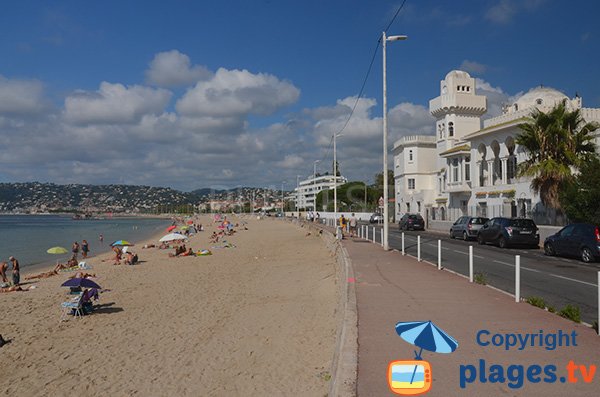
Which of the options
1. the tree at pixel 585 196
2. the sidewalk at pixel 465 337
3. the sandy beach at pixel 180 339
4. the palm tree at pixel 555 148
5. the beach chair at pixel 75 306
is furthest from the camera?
the palm tree at pixel 555 148

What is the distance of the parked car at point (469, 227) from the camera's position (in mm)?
30062

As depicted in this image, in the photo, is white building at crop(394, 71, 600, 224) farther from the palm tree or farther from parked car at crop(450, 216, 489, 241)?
parked car at crop(450, 216, 489, 241)

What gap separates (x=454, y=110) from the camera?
53.3 meters

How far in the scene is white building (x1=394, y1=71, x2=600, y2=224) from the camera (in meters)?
36.8

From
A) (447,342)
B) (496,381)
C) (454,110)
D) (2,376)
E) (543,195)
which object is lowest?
(2,376)

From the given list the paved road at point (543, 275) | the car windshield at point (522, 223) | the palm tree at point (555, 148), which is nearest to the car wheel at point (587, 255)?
the paved road at point (543, 275)

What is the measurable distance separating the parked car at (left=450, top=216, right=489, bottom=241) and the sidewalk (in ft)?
60.2

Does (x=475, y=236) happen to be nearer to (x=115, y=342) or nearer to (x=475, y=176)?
(x=475, y=176)

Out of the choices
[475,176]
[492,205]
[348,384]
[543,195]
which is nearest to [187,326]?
[348,384]

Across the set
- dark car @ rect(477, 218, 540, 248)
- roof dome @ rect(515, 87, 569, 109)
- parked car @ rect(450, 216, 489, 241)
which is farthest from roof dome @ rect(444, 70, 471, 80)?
dark car @ rect(477, 218, 540, 248)

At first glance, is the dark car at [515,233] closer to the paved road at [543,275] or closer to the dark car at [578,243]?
the paved road at [543,275]

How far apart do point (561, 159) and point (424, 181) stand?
128 feet

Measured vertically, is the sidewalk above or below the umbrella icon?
below

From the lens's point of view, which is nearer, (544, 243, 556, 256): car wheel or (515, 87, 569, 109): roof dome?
(544, 243, 556, 256): car wheel
